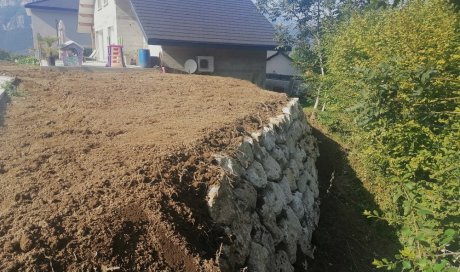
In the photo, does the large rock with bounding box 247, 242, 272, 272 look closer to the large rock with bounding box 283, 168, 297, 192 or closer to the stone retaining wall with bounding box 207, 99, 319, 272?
the stone retaining wall with bounding box 207, 99, 319, 272

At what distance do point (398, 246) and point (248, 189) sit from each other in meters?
4.23

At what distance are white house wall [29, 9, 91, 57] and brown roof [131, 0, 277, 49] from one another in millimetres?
17857

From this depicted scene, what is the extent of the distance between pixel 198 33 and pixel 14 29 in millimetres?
51019

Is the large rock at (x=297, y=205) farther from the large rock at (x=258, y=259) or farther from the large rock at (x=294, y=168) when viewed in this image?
the large rock at (x=258, y=259)

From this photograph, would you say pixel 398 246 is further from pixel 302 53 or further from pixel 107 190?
pixel 302 53

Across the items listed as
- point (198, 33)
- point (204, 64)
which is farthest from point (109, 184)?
point (198, 33)

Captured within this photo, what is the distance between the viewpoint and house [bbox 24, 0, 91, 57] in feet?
93.6

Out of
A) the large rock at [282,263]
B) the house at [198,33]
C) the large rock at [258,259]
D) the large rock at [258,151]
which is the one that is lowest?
the large rock at [282,263]

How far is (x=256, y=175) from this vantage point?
4.18 m

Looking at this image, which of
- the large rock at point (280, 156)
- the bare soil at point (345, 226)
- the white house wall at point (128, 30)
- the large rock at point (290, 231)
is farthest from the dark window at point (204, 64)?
the large rock at point (290, 231)

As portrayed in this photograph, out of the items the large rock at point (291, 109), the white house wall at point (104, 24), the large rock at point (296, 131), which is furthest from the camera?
the white house wall at point (104, 24)

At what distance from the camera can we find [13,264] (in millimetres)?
2037

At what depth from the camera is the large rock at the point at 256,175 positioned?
403cm

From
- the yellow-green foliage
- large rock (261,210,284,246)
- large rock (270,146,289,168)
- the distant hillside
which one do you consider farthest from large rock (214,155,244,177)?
the distant hillside
